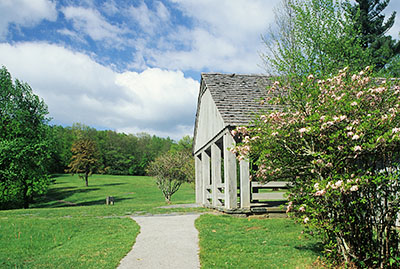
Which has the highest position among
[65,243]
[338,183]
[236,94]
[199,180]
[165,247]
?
[236,94]

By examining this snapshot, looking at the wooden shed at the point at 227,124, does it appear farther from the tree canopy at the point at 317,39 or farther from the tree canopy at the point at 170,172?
the tree canopy at the point at 170,172

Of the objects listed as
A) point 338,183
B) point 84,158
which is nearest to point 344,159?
point 338,183

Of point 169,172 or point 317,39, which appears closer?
point 317,39

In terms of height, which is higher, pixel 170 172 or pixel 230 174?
pixel 170 172

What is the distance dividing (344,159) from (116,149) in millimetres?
80425

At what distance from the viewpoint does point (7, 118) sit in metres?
28.6

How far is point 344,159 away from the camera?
16.9 feet

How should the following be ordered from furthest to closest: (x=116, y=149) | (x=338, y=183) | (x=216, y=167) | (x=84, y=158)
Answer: (x=116, y=149) < (x=84, y=158) < (x=216, y=167) < (x=338, y=183)

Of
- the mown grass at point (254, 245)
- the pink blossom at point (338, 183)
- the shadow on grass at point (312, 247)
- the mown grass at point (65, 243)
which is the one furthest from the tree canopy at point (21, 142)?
the pink blossom at point (338, 183)

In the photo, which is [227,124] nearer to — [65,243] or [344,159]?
[65,243]

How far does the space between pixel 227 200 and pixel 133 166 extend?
72.8 m

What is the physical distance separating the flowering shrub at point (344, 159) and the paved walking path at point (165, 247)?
2.57 metres

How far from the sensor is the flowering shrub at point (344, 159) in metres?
4.86

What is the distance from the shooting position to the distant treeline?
257 feet
